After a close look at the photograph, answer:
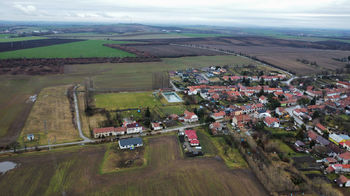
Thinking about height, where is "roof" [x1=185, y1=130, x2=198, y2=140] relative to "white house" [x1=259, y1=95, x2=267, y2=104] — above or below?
below

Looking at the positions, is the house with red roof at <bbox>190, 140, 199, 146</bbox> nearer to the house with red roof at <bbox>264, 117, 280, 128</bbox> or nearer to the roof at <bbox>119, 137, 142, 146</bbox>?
the roof at <bbox>119, 137, 142, 146</bbox>

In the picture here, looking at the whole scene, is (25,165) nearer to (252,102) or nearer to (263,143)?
(263,143)

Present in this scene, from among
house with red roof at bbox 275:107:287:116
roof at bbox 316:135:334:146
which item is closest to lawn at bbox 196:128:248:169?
roof at bbox 316:135:334:146

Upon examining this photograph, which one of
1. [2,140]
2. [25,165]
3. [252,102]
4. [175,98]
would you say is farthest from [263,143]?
[2,140]

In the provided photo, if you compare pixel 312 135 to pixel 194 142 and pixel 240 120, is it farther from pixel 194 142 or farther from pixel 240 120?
pixel 194 142

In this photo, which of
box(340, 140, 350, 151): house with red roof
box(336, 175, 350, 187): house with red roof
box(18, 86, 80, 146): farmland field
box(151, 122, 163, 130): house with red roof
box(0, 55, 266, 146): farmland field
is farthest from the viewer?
box(0, 55, 266, 146): farmland field

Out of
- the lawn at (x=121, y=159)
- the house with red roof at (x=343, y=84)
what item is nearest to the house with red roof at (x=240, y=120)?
the lawn at (x=121, y=159)

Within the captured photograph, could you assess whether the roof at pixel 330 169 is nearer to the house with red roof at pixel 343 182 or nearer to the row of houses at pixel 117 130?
the house with red roof at pixel 343 182
